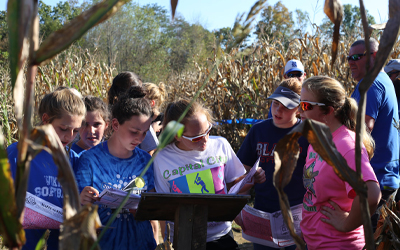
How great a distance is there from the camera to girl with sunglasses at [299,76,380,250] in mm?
1770

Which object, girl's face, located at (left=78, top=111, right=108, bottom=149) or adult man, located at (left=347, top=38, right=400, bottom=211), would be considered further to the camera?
girl's face, located at (left=78, top=111, right=108, bottom=149)

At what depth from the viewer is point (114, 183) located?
2.26 m

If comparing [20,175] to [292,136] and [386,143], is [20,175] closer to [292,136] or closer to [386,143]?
[292,136]

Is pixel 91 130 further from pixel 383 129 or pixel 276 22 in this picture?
pixel 383 129

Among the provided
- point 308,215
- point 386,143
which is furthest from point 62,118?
point 386,143

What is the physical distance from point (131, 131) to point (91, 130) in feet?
Answer: 2.37

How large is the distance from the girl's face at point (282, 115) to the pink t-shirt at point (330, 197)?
78cm

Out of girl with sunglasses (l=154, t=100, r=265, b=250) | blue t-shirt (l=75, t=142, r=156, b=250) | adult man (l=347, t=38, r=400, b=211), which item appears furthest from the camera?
adult man (l=347, t=38, r=400, b=211)

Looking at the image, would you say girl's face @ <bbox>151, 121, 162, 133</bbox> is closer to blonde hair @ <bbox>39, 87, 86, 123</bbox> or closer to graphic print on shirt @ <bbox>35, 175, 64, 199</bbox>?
blonde hair @ <bbox>39, 87, 86, 123</bbox>

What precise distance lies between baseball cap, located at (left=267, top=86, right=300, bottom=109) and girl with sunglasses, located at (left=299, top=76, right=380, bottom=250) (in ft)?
1.79

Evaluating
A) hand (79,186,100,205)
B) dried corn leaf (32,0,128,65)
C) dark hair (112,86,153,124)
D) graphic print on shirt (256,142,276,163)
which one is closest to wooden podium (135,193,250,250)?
hand (79,186,100,205)

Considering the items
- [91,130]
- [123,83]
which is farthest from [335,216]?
[123,83]

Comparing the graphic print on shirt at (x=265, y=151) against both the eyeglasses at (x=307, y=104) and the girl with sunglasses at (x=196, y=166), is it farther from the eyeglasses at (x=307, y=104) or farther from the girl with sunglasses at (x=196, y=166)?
the eyeglasses at (x=307, y=104)

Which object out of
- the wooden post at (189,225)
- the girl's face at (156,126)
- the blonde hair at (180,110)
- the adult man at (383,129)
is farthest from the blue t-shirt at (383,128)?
the girl's face at (156,126)
